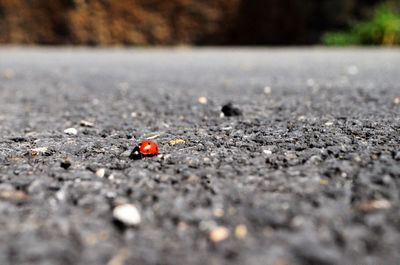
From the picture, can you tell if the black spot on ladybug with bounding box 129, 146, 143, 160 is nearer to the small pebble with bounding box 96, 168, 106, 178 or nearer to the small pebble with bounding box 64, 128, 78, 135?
the small pebble with bounding box 96, 168, 106, 178

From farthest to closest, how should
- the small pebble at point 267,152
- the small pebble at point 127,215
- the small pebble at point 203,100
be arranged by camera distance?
the small pebble at point 203,100 < the small pebble at point 267,152 < the small pebble at point 127,215

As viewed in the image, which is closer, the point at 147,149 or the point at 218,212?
the point at 218,212

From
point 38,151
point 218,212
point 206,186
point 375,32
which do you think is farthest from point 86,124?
point 375,32

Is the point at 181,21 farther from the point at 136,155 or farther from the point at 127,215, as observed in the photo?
the point at 127,215

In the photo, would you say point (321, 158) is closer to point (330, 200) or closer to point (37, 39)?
point (330, 200)

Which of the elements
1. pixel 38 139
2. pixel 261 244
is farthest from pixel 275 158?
pixel 38 139

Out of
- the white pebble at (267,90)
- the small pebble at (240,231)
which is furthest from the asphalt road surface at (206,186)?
the white pebble at (267,90)

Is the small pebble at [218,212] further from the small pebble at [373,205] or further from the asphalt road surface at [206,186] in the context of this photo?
the small pebble at [373,205]
